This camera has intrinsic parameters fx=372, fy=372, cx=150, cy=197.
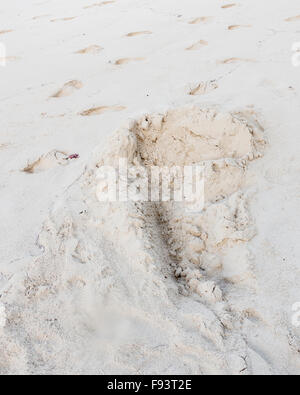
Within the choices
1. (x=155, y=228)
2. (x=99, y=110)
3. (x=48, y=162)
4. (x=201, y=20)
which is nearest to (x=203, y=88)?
(x=99, y=110)

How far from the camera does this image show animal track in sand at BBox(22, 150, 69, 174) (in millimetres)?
2244

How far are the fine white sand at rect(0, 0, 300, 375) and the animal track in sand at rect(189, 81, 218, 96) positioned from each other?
0.04 ft

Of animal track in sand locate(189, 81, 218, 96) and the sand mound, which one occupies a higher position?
animal track in sand locate(189, 81, 218, 96)

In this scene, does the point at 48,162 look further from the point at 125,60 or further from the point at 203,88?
the point at 125,60

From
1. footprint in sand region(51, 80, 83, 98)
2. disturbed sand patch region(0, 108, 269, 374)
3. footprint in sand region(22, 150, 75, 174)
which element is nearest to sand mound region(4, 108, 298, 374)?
disturbed sand patch region(0, 108, 269, 374)

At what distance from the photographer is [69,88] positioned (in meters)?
3.21

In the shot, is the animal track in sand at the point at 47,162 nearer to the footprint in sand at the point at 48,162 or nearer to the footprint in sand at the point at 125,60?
the footprint in sand at the point at 48,162

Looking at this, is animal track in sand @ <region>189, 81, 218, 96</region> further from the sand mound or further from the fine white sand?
the sand mound

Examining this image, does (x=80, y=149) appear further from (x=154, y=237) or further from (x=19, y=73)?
(x=19, y=73)

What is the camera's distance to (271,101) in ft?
7.89

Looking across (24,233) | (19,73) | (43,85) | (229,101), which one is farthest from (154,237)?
(19,73)

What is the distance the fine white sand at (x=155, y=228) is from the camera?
4.46 ft

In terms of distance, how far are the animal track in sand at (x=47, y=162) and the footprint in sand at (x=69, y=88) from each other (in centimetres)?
101

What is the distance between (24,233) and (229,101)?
152cm
